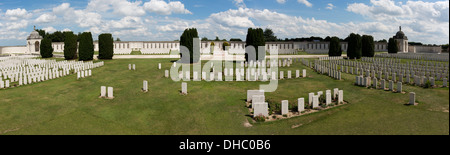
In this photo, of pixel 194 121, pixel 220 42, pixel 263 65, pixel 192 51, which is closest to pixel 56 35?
pixel 220 42

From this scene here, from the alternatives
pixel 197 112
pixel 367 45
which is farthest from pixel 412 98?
pixel 367 45

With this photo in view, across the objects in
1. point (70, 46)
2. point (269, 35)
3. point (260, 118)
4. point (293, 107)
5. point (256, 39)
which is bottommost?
point (260, 118)

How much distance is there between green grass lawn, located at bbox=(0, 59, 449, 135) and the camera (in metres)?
9.00

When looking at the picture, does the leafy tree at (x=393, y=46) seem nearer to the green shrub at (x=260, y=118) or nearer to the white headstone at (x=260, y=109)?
the white headstone at (x=260, y=109)

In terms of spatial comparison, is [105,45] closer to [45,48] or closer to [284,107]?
[45,48]

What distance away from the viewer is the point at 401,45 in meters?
69.2

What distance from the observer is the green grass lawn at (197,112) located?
29.5 ft

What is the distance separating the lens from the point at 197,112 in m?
11.4

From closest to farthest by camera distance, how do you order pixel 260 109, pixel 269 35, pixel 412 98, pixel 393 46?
1. pixel 260 109
2. pixel 412 98
3. pixel 393 46
4. pixel 269 35

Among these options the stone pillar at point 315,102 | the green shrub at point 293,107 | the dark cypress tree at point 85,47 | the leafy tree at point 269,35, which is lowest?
the green shrub at point 293,107

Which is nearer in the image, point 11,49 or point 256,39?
point 256,39

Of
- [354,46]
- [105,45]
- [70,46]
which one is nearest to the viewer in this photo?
[105,45]

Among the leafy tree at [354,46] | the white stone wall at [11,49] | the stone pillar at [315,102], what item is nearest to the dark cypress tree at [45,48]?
the white stone wall at [11,49]

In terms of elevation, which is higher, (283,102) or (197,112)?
(283,102)
